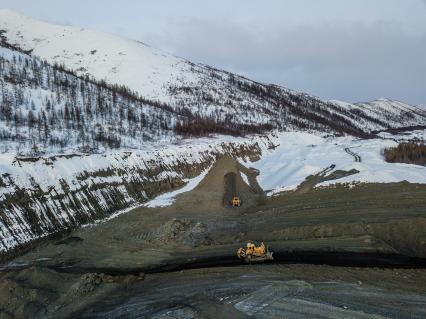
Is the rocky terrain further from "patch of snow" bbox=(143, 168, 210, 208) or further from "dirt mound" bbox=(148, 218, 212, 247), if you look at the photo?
"patch of snow" bbox=(143, 168, 210, 208)

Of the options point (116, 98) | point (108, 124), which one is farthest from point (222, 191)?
point (116, 98)

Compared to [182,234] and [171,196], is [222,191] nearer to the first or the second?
[171,196]

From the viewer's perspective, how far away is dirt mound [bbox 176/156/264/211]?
123ft

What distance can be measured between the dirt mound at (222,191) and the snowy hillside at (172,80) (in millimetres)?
70726

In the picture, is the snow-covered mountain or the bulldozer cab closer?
the snow-covered mountain

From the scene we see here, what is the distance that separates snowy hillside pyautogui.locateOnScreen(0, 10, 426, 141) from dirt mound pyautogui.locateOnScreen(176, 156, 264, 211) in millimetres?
70726

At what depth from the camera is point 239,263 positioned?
2356cm

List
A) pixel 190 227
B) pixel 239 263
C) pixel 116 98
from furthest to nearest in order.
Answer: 1. pixel 116 98
2. pixel 190 227
3. pixel 239 263

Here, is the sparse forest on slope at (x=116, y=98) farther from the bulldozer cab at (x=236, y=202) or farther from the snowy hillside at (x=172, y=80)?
the bulldozer cab at (x=236, y=202)

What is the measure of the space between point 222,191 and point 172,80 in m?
112

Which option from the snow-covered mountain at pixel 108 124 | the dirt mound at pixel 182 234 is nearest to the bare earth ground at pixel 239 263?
the dirt mound at pixel 182 234

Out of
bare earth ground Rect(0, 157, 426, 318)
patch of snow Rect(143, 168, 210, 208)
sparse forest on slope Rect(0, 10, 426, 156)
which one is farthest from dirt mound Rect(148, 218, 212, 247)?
sparse forest on slope Rect(0, 10, 426, 156)

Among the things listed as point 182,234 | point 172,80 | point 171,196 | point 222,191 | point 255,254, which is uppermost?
point 172,80

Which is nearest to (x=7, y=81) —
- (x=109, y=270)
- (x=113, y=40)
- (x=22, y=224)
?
(x=22, y=224)
